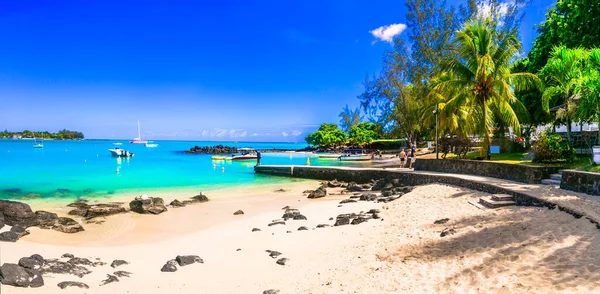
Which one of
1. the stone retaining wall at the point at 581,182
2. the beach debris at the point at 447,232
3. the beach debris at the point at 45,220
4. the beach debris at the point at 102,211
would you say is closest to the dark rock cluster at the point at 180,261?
the beach debris at the point at 447,232

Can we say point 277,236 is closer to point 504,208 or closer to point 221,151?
point 504,208

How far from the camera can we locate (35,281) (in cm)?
732

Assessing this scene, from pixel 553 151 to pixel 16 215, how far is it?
22.5m

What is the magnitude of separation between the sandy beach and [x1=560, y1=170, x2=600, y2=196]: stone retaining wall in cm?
229

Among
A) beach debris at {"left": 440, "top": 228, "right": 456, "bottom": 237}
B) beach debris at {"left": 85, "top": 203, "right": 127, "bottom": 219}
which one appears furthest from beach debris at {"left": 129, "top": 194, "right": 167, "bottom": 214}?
beach debris at {"left": 440, "top": 228, "right": 456, "bottom": 237}

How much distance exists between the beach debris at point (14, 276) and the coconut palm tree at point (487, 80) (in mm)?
20733

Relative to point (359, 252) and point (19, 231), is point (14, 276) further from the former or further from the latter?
point (359, 252)

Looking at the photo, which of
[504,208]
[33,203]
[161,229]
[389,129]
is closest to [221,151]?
[389,129]

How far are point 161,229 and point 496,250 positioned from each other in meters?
11.7

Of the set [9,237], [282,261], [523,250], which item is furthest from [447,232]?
[9,237]

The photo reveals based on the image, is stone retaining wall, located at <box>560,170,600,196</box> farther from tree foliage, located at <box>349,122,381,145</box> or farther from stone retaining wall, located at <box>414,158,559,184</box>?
tree foliage, located at <box>349,122,381,145</box>

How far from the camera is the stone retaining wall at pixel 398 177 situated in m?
10.7

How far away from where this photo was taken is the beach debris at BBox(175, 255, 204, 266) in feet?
29.7

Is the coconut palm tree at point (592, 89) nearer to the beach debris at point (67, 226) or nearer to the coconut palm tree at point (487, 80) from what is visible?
the coconut palm tree at point (487, 80)
